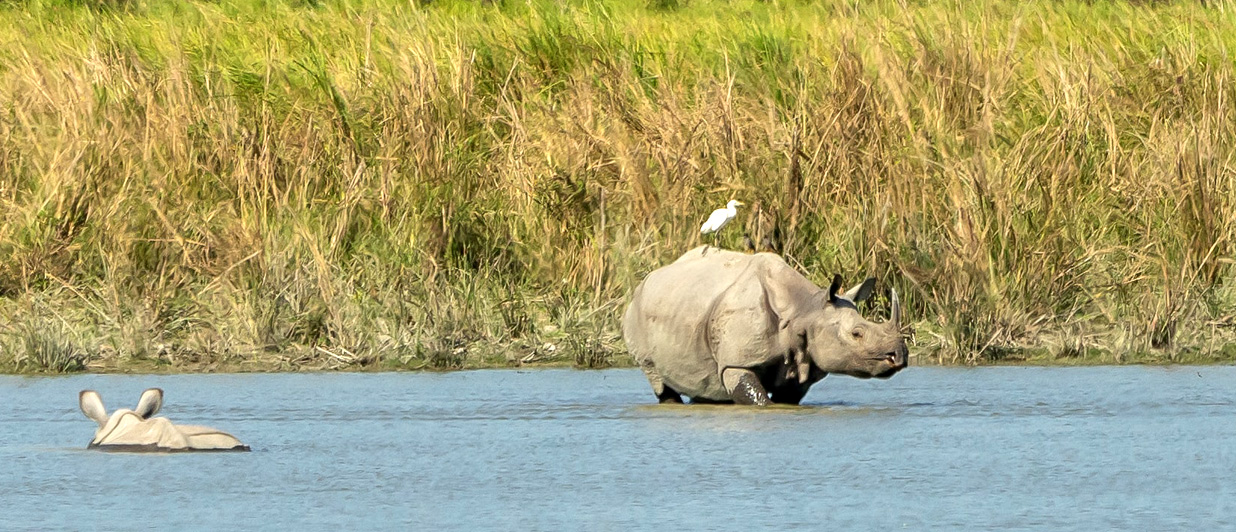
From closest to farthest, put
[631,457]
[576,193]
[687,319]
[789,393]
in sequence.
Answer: [631,457] < [687,319] < [789,393] < [576,193]

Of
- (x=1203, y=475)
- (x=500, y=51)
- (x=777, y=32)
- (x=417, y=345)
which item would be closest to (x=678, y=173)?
(x=417, y=345)

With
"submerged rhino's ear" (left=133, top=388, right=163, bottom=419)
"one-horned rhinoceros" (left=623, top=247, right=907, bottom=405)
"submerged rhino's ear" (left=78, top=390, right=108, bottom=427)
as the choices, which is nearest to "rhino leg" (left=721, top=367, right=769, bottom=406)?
"one-horned rhinoceros" (left=623, top=247, right=907, bottom=405)

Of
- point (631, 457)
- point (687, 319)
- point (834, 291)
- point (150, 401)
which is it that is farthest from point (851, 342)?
point (150, 401)

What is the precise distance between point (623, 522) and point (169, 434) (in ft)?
7.64

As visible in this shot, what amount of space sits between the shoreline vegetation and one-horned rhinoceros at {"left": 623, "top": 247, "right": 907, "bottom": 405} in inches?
75.9

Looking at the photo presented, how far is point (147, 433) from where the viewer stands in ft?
29.9

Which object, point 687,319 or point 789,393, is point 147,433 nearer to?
point 687,319

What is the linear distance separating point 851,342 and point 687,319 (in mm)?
716

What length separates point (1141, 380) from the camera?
1144cm

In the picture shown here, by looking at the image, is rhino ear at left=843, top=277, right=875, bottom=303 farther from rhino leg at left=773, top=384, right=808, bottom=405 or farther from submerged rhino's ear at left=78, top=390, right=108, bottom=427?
submerged rhino's ear at left=78, top=390, right=108, bottom=427

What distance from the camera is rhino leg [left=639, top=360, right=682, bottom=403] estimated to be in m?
10.6

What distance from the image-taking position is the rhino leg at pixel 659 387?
10.6m

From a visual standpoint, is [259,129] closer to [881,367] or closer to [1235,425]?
[881,367]

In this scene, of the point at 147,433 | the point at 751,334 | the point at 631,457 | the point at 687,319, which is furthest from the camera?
the point at 687,319
